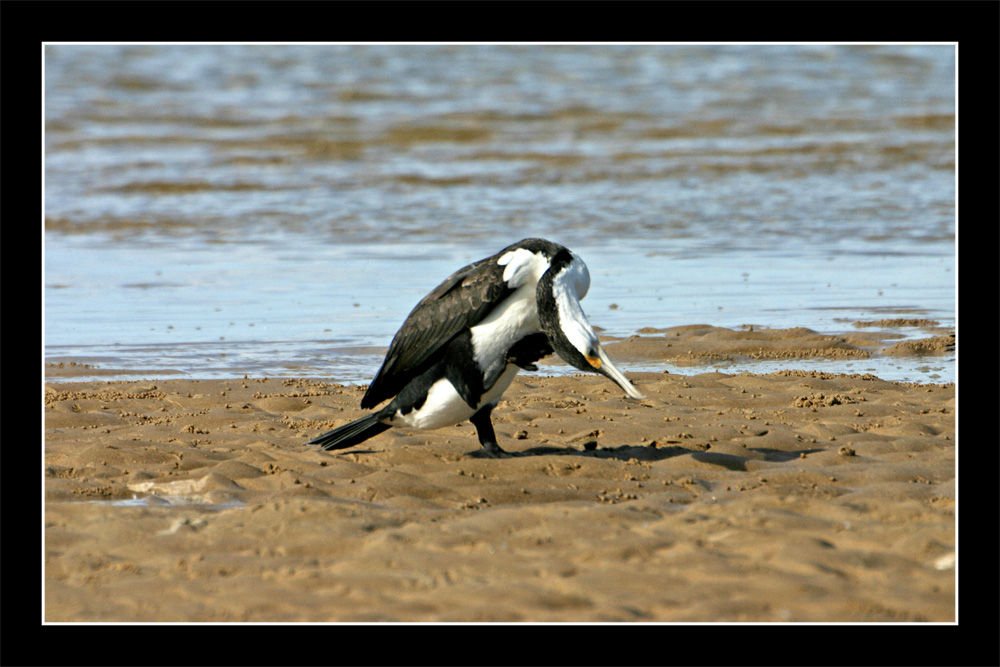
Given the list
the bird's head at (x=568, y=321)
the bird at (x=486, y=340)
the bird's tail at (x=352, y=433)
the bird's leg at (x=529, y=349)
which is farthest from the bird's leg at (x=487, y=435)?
the bird's head at (x=568, y=321)

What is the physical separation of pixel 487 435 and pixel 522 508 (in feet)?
3.86

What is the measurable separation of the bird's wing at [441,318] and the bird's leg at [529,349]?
0.76ft

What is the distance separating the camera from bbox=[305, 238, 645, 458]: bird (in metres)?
5.47

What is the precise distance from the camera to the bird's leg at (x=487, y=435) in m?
6.00

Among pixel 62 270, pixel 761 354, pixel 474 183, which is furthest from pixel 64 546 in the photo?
pixel 474 183

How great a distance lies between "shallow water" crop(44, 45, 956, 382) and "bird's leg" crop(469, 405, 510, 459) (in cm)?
282

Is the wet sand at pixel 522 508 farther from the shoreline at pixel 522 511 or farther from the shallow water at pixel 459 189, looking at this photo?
Result: the shallow water at pixel 459 189

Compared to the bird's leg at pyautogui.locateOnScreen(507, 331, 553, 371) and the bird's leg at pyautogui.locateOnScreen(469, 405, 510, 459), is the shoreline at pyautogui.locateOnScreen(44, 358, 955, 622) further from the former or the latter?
the bird's leg at pyautogui.locateOnScreen(507, 331, 553, 371)

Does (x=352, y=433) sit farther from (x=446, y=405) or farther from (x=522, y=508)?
(x=522, y=508)

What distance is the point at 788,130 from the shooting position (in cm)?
2233

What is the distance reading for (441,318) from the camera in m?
5.80

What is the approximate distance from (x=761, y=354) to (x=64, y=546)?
5.96 metres

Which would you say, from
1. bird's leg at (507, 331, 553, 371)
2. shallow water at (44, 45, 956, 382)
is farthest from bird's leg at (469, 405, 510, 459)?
shallow water at (44, 45, 956, 382)
